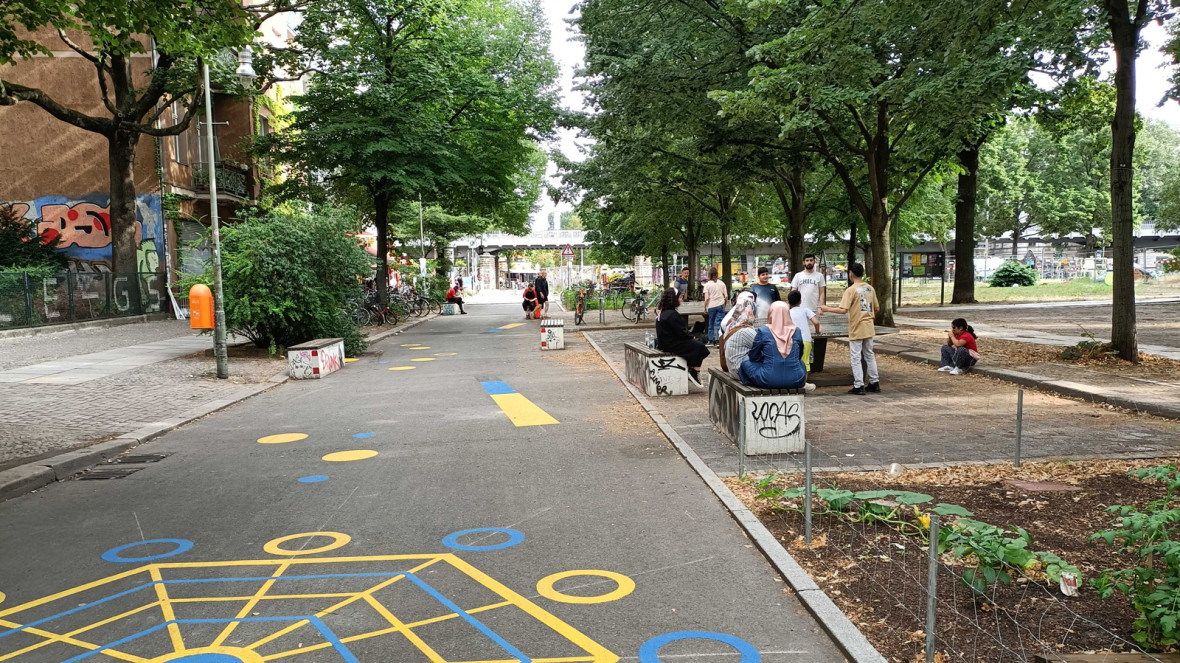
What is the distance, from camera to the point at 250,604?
171 inches

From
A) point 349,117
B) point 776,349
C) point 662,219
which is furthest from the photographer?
point 662,219

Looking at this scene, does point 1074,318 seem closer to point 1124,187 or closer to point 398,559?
point 1124,187

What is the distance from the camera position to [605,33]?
19.0 m

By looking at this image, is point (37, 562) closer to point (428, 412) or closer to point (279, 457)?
point (279, 457)

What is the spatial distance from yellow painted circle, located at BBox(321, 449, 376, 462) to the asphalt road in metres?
0.15

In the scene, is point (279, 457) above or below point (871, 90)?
below

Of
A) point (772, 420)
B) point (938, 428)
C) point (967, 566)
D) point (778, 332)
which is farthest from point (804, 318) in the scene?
point (967, 566)

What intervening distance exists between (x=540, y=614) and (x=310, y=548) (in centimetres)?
194

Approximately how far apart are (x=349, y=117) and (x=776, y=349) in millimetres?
20693

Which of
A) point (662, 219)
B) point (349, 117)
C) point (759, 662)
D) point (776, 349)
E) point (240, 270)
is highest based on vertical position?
point (349, 117)

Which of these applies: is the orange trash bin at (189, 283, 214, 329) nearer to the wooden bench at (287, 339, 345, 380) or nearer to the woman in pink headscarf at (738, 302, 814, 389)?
the wooden bench at (287, 339, 345, 380)

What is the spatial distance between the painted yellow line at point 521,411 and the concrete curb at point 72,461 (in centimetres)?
414

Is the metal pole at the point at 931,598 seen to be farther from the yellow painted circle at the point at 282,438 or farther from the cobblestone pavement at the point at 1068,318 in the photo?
the cobblestone pavement at the point at 1068,318

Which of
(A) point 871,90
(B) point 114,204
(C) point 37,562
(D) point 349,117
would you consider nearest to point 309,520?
(C) point 37,562
